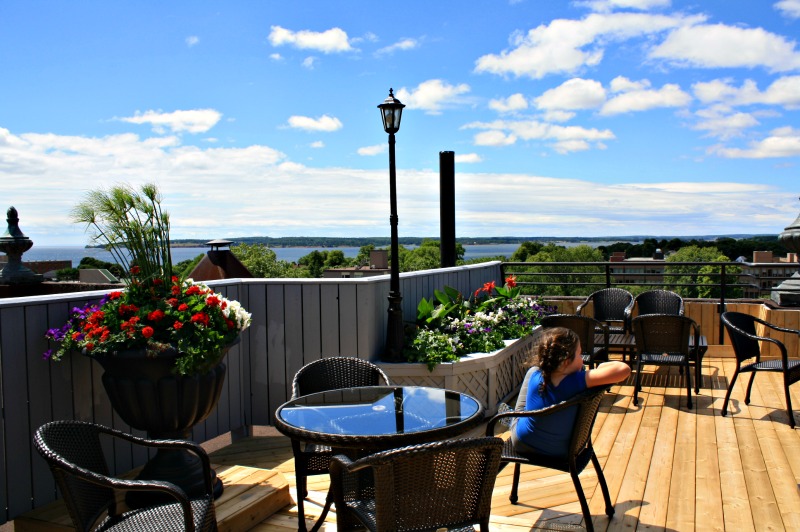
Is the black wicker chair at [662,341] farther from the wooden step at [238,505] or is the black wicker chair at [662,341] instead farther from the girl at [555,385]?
the wooden step at [238,505]

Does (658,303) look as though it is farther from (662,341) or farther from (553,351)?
(553,351)

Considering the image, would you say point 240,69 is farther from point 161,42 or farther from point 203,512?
point 203,512

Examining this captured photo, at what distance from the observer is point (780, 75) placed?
14344 millimetres

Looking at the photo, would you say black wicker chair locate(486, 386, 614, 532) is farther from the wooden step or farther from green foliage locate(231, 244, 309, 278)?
green foliage locate(231, 244, 309, 278)

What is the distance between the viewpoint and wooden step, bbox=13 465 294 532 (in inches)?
118

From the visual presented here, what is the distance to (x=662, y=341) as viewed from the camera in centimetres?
545

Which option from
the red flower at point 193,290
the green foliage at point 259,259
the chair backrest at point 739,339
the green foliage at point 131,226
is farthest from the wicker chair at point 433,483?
the green foliage at point 259,259

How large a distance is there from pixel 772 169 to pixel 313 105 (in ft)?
→ 54.0

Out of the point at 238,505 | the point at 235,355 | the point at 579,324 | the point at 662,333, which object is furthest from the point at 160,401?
the point at 662,333

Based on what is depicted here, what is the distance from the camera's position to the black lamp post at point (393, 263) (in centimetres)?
492

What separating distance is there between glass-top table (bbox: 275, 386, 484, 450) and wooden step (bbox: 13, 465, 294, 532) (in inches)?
21.8

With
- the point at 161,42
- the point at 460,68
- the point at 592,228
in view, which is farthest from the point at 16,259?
the point at 592,228

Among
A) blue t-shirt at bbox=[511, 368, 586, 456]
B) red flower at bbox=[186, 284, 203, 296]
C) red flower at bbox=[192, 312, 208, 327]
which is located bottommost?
blue t-shirt at bbox=[511, 368, 586, 456]

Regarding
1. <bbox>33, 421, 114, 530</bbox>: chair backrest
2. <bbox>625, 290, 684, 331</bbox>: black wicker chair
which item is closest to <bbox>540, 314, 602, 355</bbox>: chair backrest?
<bbox>625, 290, 684, 331</bbox>: black wicker chair
